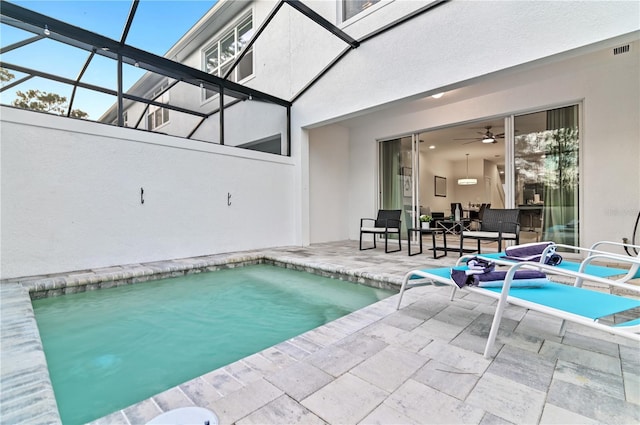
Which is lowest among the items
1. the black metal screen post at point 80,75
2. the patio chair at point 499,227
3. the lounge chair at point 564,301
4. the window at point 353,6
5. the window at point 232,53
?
the lounge chair at point 564,301

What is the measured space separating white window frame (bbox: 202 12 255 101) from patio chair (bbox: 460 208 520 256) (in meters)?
6.35

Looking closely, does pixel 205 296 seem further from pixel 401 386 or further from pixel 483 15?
pixel 483 15

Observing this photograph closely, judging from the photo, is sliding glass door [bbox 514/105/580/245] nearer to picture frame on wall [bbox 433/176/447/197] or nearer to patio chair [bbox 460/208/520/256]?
patio chair [bbox 460/208/520/256]

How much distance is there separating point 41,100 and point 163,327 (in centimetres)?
499

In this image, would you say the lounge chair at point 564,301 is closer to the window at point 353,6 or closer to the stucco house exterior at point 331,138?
the stucco house exterior at point 331,138

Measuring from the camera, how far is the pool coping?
42.9 inches

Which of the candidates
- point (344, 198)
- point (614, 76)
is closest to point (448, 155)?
point (344, 198)

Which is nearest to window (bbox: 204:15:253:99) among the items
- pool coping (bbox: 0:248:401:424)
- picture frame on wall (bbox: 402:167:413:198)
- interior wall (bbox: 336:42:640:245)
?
picture frame on wall (bbox: 402:167:413:198)

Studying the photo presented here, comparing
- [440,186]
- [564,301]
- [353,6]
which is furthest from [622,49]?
[440,186]

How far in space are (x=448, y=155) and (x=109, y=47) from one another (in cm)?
930

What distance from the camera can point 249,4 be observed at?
700 cm

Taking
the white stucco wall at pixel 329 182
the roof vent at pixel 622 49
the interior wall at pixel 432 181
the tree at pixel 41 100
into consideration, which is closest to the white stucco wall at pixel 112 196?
the tree at pixel 41 100

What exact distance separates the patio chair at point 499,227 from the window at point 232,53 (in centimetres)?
649

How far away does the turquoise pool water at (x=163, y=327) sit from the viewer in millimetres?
1554
